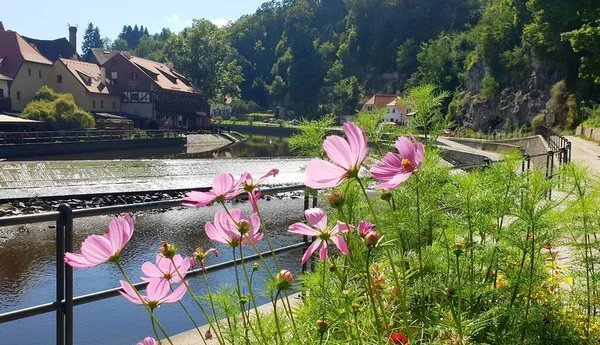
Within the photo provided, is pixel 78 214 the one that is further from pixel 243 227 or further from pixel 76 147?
pixel 76 147

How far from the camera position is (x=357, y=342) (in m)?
1.18

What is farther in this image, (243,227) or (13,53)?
(13,53)

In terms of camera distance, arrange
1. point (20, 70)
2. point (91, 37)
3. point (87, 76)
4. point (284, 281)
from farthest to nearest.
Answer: point (91, 37) → point (87, 76) → point (20, 70) → point (284, 281)

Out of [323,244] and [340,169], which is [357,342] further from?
[340,169]

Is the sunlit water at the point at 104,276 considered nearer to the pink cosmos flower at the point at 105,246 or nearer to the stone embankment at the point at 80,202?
the stone embankment at the point at 80,202

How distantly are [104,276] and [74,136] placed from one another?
75.0 feet

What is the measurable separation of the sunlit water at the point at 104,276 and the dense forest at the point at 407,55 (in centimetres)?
1372

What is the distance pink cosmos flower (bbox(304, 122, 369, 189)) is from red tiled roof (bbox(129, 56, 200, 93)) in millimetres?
51668

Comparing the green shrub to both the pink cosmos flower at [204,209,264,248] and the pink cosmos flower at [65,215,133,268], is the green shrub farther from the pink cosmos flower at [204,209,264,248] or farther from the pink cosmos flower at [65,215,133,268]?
the pink cosmos flower at [65,215,133,268]

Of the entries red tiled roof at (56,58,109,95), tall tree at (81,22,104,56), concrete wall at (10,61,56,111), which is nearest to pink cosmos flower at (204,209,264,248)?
concrete wall at (10,61,56,111)

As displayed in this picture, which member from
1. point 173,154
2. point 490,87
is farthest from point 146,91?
point 490,87

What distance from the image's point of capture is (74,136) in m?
31.0

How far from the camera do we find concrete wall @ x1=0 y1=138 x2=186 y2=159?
26008 mm

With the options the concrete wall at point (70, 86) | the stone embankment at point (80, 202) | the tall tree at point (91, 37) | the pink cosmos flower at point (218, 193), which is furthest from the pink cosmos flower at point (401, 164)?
the tall tree at point (91, 37)
